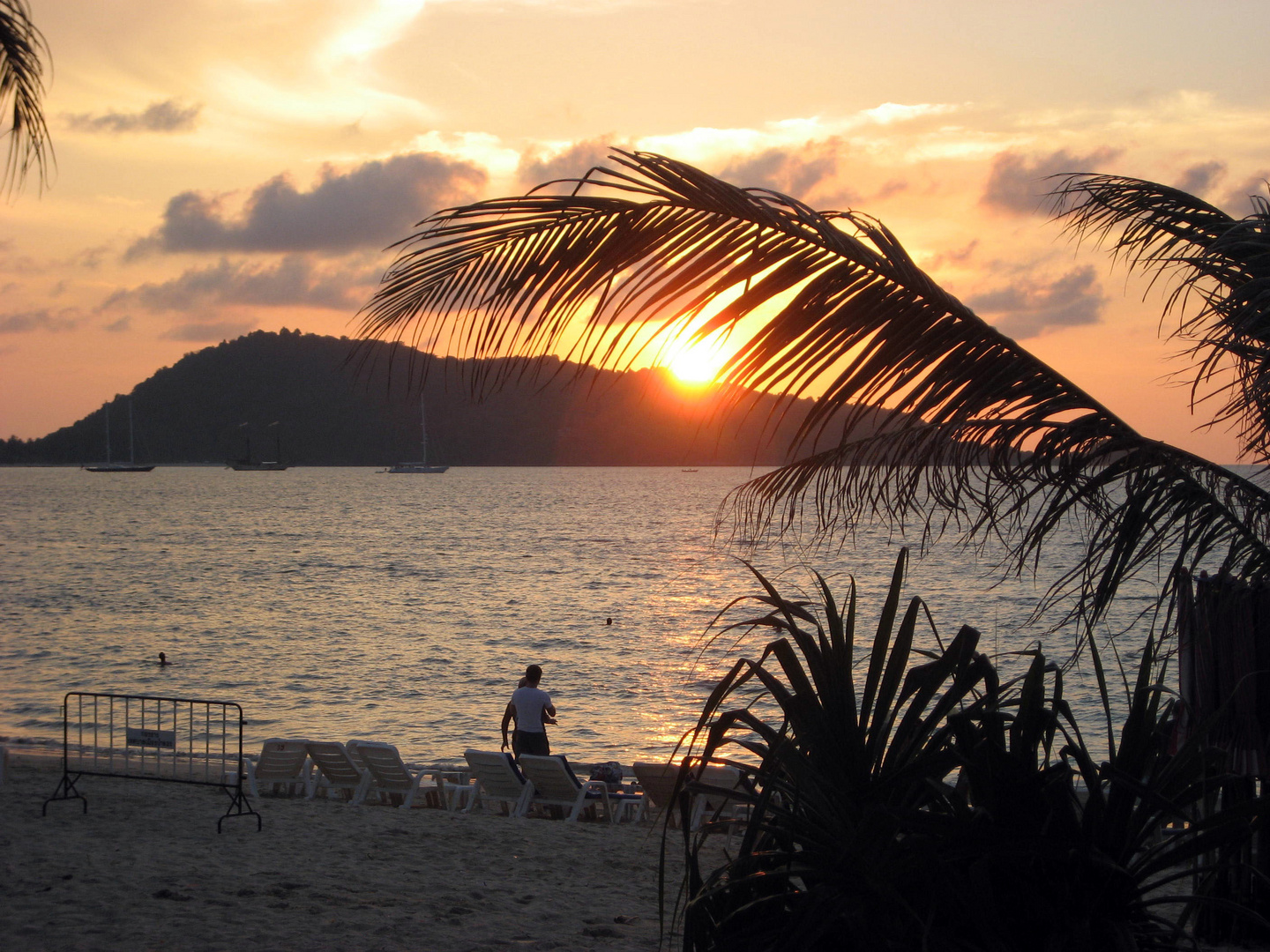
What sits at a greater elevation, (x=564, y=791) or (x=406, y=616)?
(x=564, y=791)

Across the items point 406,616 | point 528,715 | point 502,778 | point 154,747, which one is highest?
point 528,715

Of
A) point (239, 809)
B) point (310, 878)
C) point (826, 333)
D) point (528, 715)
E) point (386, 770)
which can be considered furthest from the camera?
point (386, 770)

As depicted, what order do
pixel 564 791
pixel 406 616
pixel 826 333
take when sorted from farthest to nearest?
pixel 406 616 < pixel 564 791 < pixel 826 333

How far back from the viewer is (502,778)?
10.7 metres

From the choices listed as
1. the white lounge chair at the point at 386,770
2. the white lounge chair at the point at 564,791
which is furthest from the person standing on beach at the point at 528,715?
the white lounge chair at the point at 386,770

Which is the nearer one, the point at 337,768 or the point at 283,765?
the point at 337,768

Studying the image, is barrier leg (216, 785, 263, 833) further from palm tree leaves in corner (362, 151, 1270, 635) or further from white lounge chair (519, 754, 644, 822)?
palm tree leaves in corner (362, 151, 1270, 635)

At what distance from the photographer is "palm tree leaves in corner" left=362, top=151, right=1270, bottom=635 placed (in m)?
2.49

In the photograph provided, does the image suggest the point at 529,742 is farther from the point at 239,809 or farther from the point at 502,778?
the point at 239,809

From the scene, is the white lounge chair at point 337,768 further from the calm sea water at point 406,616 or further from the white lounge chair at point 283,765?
the calm sea water at point 406,616

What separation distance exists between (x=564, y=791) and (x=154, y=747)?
9033mm

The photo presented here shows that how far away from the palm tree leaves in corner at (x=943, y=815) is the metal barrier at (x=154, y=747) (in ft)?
17.6

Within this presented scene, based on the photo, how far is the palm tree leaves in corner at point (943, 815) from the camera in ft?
9.71

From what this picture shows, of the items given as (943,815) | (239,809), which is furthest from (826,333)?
(239,809)
